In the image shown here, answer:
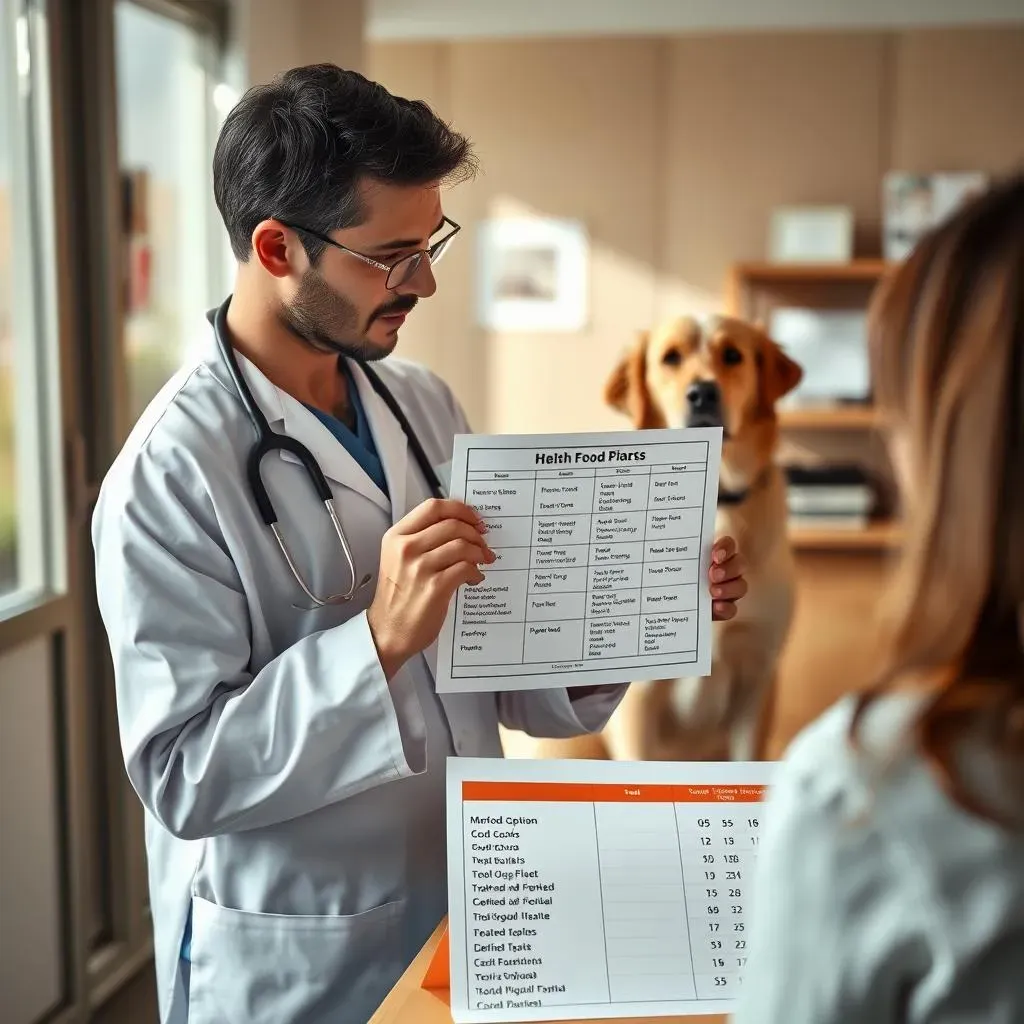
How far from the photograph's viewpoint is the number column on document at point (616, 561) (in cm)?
117

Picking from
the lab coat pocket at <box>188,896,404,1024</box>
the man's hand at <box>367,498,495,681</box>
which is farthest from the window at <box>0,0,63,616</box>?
the man's hand at <box>367,498,495,681</box>

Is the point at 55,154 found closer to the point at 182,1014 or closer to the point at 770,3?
the point at 182,1014

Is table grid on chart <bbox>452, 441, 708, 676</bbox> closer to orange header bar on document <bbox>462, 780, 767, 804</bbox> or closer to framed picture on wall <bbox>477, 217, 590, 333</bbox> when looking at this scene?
orange header bar on document <bbox>462, 780, 767, 804</bbox>

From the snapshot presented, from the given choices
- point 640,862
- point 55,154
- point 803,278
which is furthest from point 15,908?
point 803,278

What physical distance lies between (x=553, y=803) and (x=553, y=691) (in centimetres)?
31

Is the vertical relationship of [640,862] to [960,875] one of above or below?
below

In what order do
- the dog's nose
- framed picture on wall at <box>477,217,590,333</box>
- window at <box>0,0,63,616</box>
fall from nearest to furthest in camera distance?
window at <box>0,0,63,616</box>, the dog's nose, framed picture on wall at <box>477,217,590,333</box>

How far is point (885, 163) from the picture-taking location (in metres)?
4.27

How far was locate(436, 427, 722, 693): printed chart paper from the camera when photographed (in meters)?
1.15

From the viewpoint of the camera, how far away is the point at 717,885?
1.07 metres

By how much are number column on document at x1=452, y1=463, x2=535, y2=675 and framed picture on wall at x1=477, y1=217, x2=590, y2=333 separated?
134 inches

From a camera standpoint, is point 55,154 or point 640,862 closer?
point 640,862

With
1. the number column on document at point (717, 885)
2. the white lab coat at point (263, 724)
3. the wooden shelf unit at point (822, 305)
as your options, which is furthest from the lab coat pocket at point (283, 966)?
the wooden shelf unit at point (822, 305)

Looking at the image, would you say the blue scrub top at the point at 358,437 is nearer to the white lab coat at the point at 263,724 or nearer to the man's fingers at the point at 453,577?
the white lab coat at the point at 263,724
